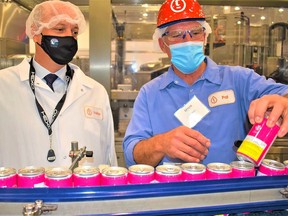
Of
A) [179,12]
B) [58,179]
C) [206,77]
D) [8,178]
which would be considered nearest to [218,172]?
[58,179]

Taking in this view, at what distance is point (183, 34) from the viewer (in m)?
1.33

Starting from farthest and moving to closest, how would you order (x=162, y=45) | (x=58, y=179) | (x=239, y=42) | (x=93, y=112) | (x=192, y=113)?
(x=239, y=42)
(x=93, y=112)
(x=162, y=45)
(x=192, y=113)
(x=58, y=179)

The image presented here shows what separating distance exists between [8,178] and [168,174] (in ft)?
1.30

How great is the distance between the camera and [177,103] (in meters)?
1.34

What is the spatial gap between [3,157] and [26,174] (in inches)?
33.9

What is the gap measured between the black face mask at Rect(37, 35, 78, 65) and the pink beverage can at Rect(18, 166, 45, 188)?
0.94 metres

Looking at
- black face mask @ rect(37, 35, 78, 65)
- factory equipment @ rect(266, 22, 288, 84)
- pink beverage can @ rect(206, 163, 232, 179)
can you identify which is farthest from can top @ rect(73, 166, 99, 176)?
factory equipment @ rect(266, 22, 288, 84)

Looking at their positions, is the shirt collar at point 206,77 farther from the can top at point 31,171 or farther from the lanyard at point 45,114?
the can top at point 31,171

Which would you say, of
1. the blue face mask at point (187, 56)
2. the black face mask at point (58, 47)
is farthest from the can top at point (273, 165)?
the black face mask at point (58, 47)

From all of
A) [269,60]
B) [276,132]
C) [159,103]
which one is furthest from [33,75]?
[269,60]

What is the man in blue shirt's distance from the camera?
50.1 inches

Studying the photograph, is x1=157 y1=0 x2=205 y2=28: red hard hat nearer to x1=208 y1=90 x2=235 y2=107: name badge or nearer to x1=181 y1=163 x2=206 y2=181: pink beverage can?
x1=208 y1=90 x2=235 y2=107: name badge

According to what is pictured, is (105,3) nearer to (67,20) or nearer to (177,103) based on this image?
(67,20)

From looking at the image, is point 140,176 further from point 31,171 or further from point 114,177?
point 31,171
